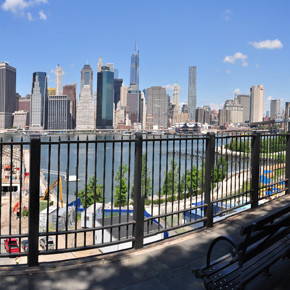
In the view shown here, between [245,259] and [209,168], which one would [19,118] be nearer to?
[209,168]

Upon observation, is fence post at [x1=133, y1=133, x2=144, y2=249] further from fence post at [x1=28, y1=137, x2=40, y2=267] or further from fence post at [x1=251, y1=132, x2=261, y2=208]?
fence post at [x1=251, y1=132, x2=261, y2=208]

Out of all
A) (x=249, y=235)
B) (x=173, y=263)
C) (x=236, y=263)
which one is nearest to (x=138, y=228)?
(x=173, y=263)

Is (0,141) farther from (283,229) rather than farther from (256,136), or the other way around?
(256,136)

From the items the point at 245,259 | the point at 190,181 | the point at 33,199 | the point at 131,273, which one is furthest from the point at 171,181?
the point at 245,259

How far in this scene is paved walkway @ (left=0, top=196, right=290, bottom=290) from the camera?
2.91 meters

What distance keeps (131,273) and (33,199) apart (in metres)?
1.39

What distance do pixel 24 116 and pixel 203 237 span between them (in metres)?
205

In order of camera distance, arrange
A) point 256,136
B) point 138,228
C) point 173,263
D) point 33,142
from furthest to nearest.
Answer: point 256,136, point 138,228, point 173,263, point 33,142

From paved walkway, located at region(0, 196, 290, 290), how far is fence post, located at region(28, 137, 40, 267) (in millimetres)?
181

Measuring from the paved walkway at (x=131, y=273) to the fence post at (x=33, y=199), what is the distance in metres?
0.18

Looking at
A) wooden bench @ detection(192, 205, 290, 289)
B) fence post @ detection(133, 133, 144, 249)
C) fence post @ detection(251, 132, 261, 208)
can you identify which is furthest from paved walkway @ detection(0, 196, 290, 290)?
fence post @ detection(251, 132, 261, 208)

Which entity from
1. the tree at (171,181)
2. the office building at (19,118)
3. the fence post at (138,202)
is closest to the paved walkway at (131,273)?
the fence post at (138,202)

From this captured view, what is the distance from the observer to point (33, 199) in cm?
326

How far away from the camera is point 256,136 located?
19.1 ft
